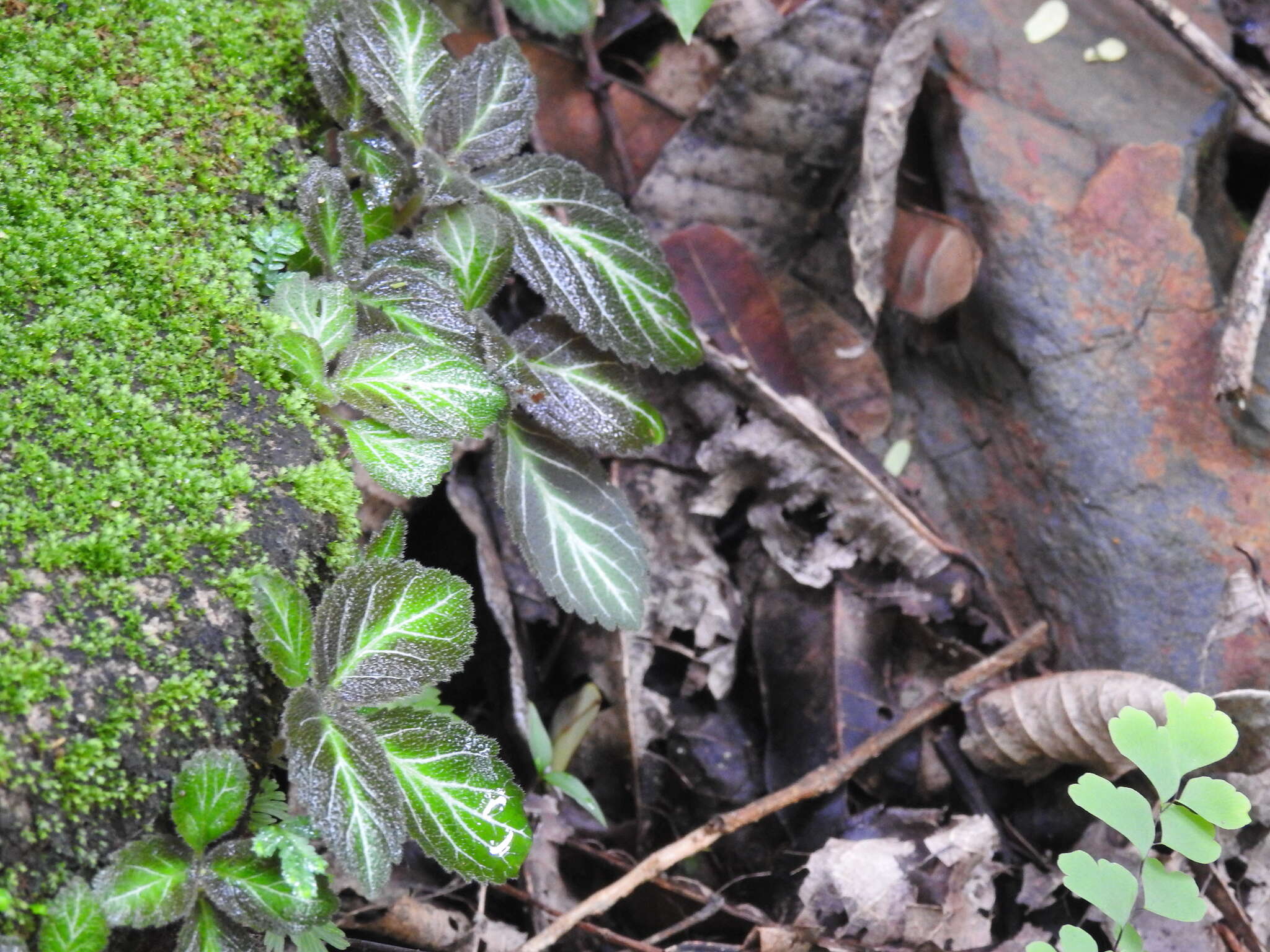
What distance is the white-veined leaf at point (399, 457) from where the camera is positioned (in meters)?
1.55

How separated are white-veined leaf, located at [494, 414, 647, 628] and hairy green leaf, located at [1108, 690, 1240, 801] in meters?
0.87

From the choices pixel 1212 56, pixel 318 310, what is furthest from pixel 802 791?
pixel 1212 56

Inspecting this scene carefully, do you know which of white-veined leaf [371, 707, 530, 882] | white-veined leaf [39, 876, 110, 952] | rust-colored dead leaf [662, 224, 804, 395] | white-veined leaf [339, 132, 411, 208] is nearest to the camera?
white-veined leaf [39, 876, 110, 952]

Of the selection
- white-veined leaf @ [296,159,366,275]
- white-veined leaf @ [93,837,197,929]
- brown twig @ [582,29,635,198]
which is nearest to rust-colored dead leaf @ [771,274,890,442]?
brown twig @ [582,29,635,198]

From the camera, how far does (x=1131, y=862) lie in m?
1.97

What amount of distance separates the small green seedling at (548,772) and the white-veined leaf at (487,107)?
1.12m

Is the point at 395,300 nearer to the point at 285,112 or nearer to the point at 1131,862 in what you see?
the point at 285,112

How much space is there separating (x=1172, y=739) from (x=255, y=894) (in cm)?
137

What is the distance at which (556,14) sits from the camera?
2.54 metres

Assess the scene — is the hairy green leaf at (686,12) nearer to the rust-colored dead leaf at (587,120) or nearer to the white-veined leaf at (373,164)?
the white-veined leaf at (373,164)

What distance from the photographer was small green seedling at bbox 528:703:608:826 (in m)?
1.96

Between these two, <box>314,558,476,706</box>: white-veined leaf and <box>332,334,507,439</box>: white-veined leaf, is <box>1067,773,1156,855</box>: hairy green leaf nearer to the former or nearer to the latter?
<box>314,558,476,706</box>: white-veined leaf

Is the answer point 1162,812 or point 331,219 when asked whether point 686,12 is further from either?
point 1162,812

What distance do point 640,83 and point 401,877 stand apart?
6.96ft
